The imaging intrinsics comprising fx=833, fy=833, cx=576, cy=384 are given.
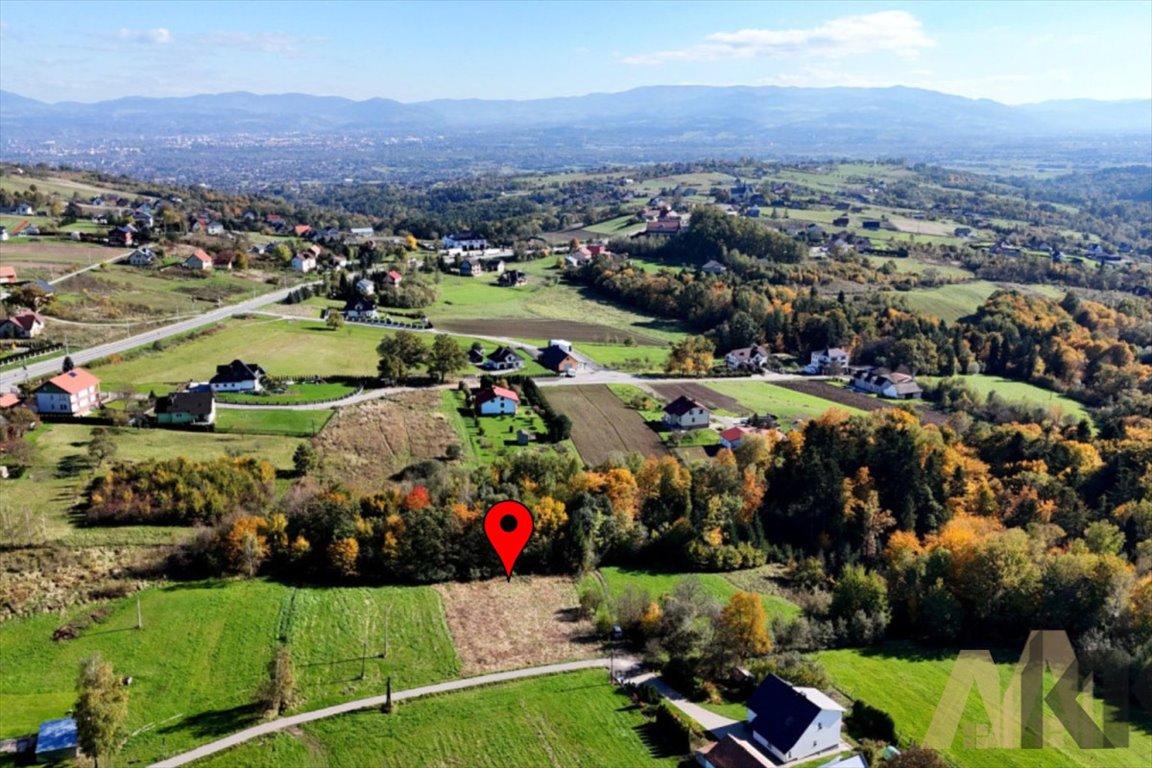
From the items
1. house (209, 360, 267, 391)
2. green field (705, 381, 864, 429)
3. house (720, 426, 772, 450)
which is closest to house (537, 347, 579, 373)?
green field (705, 381, 864, 429)

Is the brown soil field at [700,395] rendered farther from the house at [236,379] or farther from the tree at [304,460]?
the house at [236,379]

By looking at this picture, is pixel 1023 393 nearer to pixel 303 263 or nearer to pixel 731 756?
pixel 731 756

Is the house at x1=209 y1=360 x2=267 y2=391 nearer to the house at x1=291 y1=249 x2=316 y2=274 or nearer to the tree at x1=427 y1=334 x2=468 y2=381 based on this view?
the tree at x1=427 y1=334 x2=468 y2=381

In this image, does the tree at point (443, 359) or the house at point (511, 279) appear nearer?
the tree at point (443, 359)

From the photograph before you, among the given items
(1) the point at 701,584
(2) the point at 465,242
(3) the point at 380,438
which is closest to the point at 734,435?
(1) the point at 701,584

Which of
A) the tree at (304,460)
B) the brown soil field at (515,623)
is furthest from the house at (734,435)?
the tree at (304,460)
